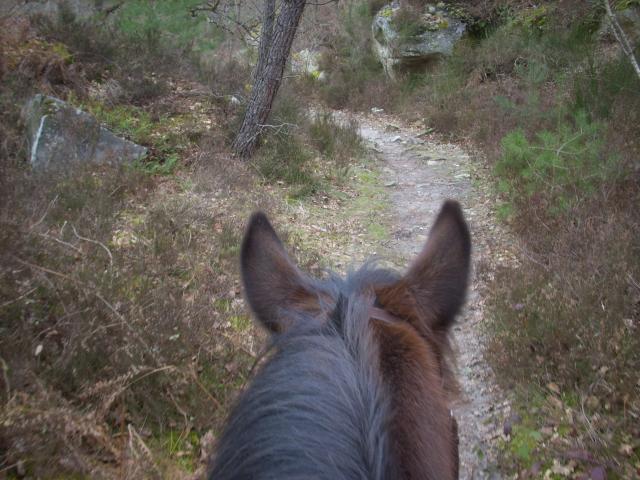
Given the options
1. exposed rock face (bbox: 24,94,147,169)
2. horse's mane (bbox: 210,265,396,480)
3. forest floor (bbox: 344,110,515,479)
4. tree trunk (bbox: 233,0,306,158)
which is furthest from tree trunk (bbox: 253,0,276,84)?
horse's mane (bbox: 210,265,396,480)

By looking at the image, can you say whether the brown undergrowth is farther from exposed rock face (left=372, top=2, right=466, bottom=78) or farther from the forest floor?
exposed rock face (left=372, top=2, right=466, bottom=78)

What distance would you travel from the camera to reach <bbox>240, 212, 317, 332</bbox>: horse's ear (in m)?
1.86

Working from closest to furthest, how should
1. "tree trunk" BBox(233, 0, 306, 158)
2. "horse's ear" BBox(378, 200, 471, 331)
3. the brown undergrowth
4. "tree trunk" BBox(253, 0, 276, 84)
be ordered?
"horse's ear" BBox(378, 200, 471, 331)
the brown undergrowth
"tree trunk" BBox(233, 0, 306, 158)
"tree trunk" BBox(253, 0, 276, 84)

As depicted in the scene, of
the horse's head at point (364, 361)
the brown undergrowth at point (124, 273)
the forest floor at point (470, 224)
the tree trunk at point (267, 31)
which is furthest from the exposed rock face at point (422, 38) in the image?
the horse's head at point (364, 361)

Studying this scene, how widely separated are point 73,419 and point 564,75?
9061mm

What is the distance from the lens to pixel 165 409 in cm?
319

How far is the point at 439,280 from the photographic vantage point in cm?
185

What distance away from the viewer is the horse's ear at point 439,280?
5.80ft

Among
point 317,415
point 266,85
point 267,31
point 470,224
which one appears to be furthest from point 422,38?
point 317,415

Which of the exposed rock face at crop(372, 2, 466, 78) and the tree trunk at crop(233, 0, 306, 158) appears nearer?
the tree trunk at crop(233, 0, 306, 158)

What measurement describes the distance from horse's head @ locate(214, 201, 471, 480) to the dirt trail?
12.0 inches

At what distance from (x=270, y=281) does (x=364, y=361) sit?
28.3 inches

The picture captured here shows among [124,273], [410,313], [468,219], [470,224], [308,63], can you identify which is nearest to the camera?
[410,313]

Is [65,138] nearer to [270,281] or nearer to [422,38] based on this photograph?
[270,281]
